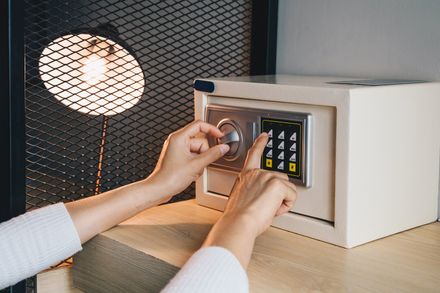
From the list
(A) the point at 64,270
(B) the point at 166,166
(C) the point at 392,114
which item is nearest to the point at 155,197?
(B) the point at 166,166

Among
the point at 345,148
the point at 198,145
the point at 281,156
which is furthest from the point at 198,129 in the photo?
the point at 345,148

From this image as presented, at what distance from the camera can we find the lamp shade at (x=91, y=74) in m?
0.97

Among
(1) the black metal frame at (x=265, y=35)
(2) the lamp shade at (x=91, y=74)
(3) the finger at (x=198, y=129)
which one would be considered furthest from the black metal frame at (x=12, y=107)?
(1) the black metal frame at (x=265, y=35)

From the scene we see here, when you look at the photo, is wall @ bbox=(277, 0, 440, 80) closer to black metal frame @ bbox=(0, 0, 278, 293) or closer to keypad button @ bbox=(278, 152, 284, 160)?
keypad button @ bbox=(278, 152, 284, 160)

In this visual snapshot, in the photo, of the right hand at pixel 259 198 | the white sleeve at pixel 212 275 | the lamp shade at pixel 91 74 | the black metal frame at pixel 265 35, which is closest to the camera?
the white sleeve at pixel 212 275

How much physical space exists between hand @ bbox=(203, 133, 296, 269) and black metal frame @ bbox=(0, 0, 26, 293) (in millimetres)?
334

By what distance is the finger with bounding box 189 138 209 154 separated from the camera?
3.03 ft

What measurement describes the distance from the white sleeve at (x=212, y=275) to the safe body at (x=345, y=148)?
22 centimetres

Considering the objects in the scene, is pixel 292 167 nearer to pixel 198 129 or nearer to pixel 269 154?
pixel 269 154

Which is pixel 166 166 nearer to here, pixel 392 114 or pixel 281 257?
pixel 281 257

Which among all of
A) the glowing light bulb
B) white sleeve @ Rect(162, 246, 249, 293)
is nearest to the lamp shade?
the glowing light bulb

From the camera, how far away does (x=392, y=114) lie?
82 cm

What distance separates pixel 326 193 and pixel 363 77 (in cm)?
28

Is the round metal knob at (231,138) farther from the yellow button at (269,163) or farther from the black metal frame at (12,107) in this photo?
the black metal frame at (12,107)
